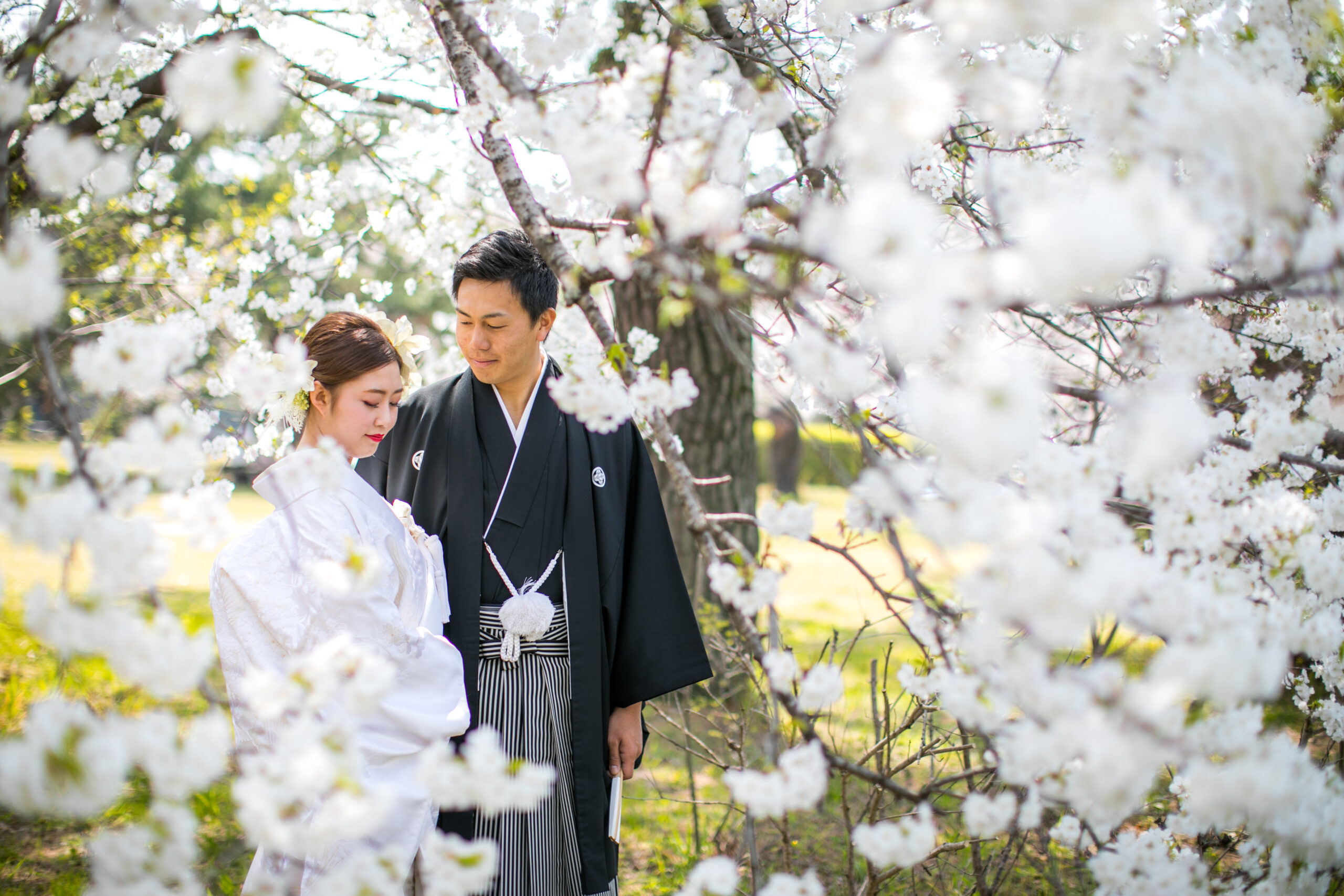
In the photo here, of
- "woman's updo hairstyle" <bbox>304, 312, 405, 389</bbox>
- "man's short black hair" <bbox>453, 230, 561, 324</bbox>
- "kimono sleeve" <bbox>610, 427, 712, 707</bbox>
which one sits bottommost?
"kimono sleeve" <bbox>610, 427, 712, 707</bbox>

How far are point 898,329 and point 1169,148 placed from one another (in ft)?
1.50

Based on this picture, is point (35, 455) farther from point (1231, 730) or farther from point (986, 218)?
point (1231, 730)

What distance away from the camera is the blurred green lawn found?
2426 millimetres

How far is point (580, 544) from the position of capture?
1.96 metres

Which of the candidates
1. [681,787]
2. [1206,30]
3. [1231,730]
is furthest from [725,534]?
[681,787]

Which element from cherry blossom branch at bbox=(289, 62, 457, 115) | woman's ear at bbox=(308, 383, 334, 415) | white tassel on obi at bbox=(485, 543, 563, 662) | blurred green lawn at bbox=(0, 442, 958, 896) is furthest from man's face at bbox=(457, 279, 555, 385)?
cherry blossom branch at bbox=(289, 62, 457, 115)

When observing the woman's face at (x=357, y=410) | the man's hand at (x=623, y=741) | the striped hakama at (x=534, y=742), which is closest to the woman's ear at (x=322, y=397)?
the woman's face at (x=357, y=410)

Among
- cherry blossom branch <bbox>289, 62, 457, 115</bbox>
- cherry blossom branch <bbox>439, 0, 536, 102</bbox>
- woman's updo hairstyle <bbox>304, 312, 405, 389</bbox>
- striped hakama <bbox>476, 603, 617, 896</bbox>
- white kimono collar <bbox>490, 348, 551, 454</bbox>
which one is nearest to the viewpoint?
cherry blossom branch <bbox>439, 0, 536, 102</bbox>

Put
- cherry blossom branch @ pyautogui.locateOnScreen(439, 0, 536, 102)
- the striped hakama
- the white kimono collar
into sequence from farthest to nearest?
the white kimono collar → the striped hakama → cherry blossom branch @ pyautogui.locateOnScreen(439, 0, 536, 102)

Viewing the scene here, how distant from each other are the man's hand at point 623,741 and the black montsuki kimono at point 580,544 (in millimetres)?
29

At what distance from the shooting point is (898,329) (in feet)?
2.64

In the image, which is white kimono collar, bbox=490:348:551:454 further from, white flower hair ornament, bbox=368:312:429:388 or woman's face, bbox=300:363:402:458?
woman's face, bbox=300:363:402:458

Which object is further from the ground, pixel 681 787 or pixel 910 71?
pixel 910 71

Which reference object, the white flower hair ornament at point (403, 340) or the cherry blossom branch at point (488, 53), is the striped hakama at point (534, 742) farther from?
the cherry blossom branch at point (488, 53)
